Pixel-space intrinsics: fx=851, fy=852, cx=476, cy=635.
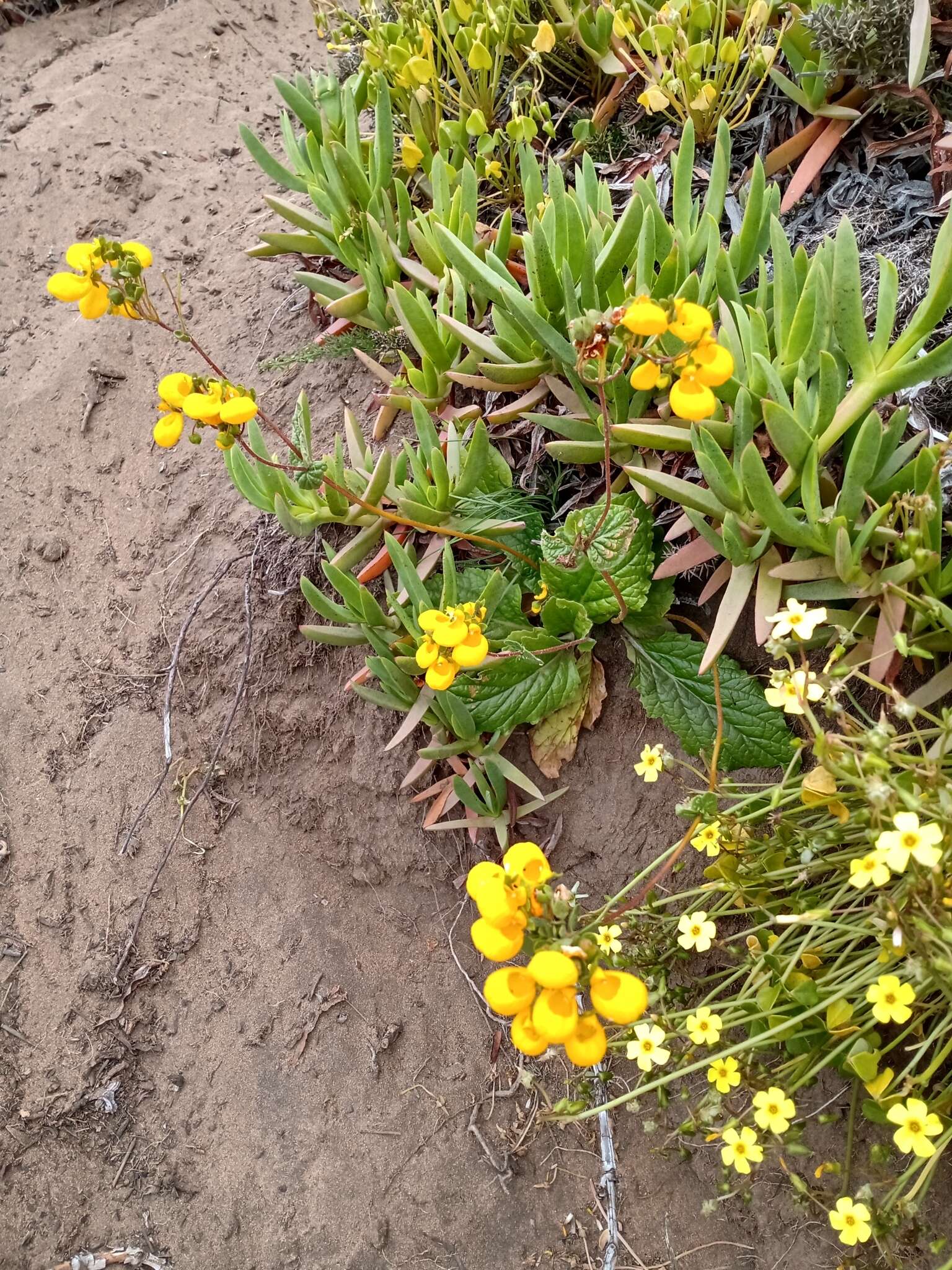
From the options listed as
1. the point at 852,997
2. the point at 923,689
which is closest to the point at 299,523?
the point at 923,689

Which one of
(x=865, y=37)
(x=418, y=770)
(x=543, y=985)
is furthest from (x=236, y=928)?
(x=865, y=37)

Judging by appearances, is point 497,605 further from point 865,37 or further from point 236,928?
point 865,37

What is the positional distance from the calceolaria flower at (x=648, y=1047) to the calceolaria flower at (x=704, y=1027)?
0.15 feet

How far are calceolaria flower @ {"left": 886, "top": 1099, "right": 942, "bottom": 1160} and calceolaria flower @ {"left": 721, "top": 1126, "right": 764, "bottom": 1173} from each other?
191 millimetres

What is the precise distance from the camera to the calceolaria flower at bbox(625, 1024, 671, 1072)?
1.26m

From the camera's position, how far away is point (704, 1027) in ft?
4.21

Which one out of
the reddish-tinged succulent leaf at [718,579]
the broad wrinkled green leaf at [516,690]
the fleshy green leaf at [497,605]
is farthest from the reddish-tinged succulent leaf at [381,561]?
the reddish-tinged succulent leaf at [718,579]

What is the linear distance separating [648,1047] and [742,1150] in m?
0.18

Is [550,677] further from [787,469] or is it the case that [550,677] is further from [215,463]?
[215,463]

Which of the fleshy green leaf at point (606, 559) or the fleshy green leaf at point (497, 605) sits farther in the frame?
the fleshy green leaf at point (497, 605)

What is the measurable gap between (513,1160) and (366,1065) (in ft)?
1.26

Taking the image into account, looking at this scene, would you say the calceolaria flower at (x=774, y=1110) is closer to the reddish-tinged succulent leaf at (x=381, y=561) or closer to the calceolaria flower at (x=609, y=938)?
the calceolaria flower at (x=609, y=938)

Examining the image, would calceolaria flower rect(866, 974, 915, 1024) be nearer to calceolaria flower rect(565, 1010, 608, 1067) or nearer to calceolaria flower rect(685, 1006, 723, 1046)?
calceolaria flower rect(685, 1006, 723, 1046)

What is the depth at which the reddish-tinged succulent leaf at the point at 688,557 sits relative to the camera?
170cm
